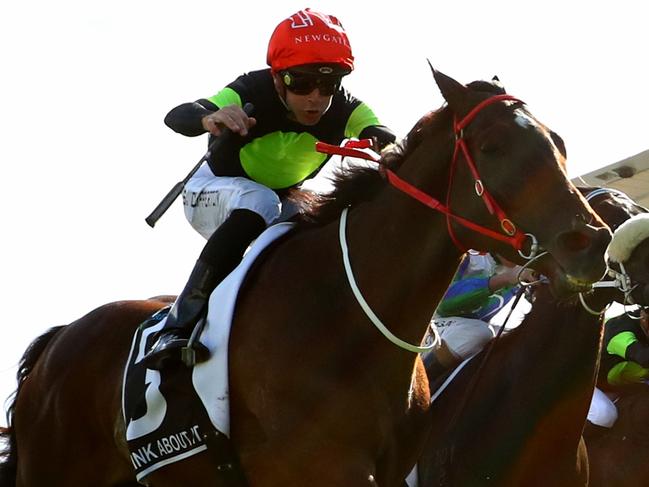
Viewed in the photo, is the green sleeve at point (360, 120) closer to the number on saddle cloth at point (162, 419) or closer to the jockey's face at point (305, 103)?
the jockey's face at point (305, 103)

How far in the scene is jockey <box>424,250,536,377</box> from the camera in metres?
8.31

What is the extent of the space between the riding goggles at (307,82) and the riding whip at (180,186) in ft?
0.80

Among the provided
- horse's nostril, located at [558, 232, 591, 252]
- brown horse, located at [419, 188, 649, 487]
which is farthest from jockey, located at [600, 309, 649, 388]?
horse's nostril, located at [558, 232, 591, 252]

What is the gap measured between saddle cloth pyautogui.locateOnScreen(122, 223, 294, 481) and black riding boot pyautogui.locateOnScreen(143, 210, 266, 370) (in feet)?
0.39

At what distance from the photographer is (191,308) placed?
20.9 ft

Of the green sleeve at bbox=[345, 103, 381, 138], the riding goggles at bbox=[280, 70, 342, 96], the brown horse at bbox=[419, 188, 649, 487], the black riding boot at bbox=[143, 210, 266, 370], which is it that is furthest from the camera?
the brown horse at bbox=[419, 188, 649, 487]

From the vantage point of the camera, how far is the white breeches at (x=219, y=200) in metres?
6.57

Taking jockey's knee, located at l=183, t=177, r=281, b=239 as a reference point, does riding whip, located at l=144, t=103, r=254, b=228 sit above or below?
above

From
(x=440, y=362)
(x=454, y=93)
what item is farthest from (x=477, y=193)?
(x=440, y=362)

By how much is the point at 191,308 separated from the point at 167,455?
74cm

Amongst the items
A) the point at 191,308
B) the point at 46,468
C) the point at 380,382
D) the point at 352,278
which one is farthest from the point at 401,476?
the point at 46,468

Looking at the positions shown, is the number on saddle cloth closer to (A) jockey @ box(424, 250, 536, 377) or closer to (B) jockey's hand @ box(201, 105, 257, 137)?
(B) jockey's hand @ box(201, 105, 257, 137)

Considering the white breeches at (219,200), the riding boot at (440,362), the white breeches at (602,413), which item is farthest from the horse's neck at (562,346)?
the white breeches at (219,200)

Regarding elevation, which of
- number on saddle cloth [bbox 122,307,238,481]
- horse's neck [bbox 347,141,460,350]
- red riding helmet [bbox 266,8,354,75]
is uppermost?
red riding helmet [bbox 266,8,354,75]
